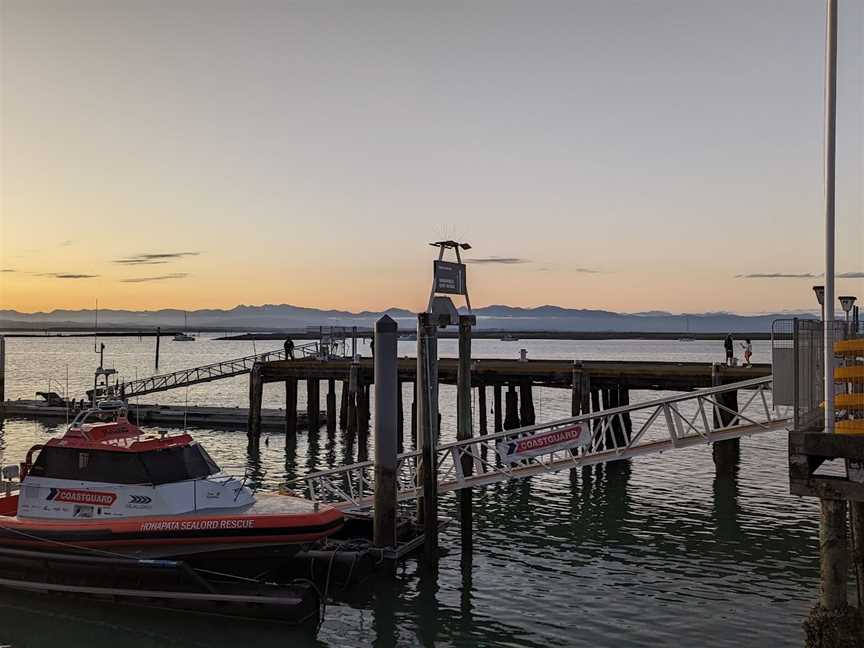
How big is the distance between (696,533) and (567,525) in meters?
3.38

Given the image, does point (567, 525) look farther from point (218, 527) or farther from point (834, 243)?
point (834, 243)

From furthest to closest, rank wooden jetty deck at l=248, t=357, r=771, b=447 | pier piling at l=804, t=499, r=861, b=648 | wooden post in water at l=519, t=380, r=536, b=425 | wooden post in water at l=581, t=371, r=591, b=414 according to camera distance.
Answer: wooden post in water at l=519, t=380, r=536, b=425, wooden post in water at l=581, t=371, r=591, b=414, wooden jetty deck at l=248, t=357, r=771, b=447, pier piling at l=804, t=499, r=861, b=648

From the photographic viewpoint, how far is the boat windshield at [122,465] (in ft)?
50.3

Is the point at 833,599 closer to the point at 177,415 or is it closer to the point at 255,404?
the point at 255,404

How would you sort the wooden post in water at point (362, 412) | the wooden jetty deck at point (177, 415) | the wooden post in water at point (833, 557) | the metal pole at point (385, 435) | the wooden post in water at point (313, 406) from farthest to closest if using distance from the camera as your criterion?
the wooden jetty deck at point (177, 415)
the wooden post in water at point (313, 406)
the wooden post in water at point (362, 412)
the metal pole at point (385, 435)
the wooden post in water at point (833, 557)

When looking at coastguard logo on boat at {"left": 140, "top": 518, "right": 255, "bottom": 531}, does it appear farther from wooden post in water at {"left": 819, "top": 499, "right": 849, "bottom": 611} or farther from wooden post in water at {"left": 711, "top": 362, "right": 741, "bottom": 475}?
wooden post in water at {"left": 711, "top": 362, "right": 741, "bottom": 475}

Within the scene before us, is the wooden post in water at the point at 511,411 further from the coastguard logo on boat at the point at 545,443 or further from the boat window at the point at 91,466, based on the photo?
the boat window at the point at 91,466

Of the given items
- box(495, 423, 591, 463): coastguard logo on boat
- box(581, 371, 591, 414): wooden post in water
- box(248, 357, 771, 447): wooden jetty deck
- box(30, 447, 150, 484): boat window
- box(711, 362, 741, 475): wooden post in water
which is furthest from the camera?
box(581, 371, 591, 414): wooden post in water

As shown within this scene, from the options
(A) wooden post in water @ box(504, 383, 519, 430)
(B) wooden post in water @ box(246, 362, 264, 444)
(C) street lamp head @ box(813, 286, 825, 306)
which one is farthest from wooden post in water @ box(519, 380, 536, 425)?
(C) street lamp head @ box(813, 286, 825, 306)

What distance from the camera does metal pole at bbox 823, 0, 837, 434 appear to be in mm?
10125

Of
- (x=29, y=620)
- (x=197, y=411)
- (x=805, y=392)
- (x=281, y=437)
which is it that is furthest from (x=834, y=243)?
(x=197, y=411)

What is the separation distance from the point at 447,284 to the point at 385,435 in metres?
4.77

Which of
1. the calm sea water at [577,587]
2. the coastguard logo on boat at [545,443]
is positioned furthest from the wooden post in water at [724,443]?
the coastguard logo on boat at [545,443]

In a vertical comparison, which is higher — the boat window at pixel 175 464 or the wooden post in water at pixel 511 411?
the boat window at pixel 175 464
